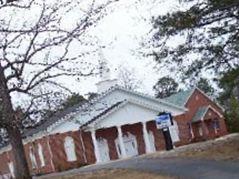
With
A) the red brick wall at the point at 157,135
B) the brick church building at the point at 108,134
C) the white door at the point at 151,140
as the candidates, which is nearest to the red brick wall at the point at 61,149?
the brick church building at the point at 108,134

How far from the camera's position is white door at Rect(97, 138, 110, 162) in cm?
5563

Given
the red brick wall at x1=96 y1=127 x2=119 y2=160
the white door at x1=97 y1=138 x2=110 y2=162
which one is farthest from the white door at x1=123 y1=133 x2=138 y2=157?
the white door at x1=97 y1=138 x2=110 y2=162

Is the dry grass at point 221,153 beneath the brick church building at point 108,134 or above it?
beneath

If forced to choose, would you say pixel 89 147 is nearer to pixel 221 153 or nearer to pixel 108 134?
pixel 108 134

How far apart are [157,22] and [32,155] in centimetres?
3473

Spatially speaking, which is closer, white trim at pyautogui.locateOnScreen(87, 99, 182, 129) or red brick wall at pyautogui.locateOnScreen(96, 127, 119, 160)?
white trim at pyautogui.locateOnScreen(87, 99, 182, 129)

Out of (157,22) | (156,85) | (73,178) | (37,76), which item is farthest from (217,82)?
(156,85)

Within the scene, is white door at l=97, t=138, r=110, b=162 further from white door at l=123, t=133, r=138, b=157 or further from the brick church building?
white door at l=123, t=133, r=138, b=157

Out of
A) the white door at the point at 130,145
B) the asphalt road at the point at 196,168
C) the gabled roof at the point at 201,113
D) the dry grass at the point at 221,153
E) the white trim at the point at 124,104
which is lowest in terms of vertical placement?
the asphalt road at the point at 196,168

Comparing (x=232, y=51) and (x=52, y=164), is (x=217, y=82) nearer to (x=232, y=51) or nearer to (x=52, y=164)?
(x=232, y=51)

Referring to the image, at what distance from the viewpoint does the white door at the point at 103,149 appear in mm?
55631

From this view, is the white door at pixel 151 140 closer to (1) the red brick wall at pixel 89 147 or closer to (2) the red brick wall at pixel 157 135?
(2) the red brick wall at pixel 157 135

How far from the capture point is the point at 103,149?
56.6 m

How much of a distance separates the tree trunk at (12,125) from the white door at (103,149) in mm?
30827
